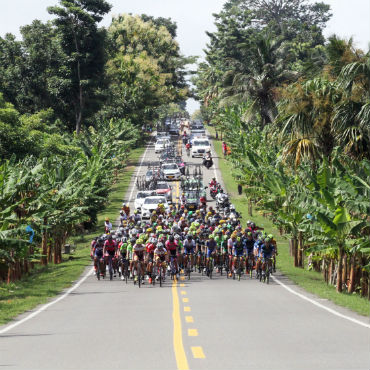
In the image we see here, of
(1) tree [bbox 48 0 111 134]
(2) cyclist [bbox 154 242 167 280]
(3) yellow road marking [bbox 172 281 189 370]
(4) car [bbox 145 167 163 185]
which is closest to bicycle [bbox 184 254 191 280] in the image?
(2) cyclist [bbox 154 242 167 280]

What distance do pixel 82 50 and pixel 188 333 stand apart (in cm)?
5687

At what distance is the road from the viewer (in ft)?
35.1

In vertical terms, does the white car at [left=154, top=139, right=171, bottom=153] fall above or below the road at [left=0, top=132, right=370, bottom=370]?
above

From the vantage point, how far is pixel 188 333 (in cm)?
1371

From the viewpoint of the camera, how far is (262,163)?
4372 cm

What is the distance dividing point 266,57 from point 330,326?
39160mm

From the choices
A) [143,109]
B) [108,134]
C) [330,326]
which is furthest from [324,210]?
[143,109]

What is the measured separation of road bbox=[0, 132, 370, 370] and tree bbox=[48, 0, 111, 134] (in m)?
46.7

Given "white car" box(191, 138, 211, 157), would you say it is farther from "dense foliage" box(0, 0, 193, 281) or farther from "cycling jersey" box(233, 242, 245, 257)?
"cycling jersey" box(233, 242, 245, 257)

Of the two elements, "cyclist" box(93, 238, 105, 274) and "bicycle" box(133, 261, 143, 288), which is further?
"cyclist" box(93, 238, 105, 274)

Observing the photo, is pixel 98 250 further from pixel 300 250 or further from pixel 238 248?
pixel 300 250

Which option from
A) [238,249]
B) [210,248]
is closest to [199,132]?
[210,248]

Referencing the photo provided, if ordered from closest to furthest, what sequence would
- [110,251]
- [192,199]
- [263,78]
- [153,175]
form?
[110,251] → [192,199] → [263,78] → [153,175]

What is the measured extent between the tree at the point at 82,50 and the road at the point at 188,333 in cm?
4669
